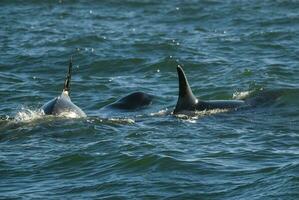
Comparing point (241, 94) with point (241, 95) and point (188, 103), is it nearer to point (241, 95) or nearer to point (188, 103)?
point (241, 95)

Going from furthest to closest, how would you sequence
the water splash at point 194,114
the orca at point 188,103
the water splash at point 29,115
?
1. the orca at point 188,103
2. the water splash at point 194,114
3. the water splash at point 29,115

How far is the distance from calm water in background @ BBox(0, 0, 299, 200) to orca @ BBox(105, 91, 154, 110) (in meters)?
0.20

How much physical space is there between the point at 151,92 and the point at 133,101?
1.29 metres

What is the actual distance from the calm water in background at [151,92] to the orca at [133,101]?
0.64 feet

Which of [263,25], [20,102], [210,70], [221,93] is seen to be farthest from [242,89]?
[263,25]

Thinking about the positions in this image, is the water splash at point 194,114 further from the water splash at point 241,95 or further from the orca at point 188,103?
the water splash at point 241,95

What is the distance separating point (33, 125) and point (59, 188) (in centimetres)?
332

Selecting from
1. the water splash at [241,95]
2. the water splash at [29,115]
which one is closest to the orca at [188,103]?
the water splash at [241,95]

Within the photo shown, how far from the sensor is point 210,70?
19984 mm

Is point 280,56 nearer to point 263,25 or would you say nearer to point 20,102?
point 263,25

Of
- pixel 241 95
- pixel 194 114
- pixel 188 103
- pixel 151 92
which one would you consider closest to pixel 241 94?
pixel 241 95

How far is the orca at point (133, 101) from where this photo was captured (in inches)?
666

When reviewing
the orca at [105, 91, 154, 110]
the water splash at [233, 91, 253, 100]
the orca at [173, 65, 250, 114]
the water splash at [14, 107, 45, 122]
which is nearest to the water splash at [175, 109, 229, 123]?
the orca at [173, 65, 250, 114]

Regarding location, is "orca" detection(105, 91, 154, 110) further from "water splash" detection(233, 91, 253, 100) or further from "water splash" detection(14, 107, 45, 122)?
"water splash" detection(14, 107, 45, 122)
